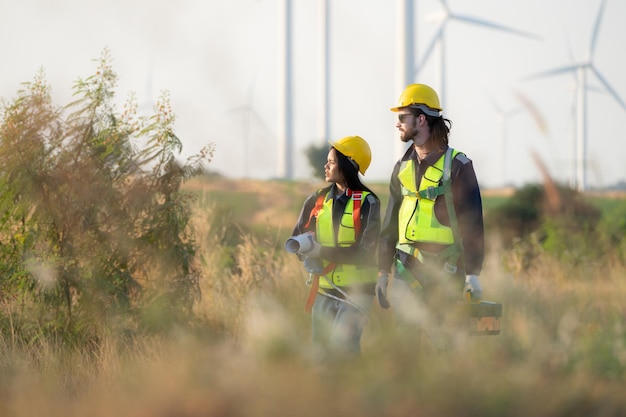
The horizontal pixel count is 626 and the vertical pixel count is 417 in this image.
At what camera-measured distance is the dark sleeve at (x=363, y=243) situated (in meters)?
6.08

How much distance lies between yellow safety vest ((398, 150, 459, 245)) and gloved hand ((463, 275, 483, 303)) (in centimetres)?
27

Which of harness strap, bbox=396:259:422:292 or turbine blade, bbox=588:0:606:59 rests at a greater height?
turbine blade, bbox=588:0:606:59

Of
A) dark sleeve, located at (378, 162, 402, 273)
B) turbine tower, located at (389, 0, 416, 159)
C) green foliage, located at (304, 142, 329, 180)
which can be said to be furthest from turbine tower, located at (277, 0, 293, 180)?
dark sleeve, located at (378, 162, 402, 273)

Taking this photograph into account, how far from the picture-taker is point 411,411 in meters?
4.43

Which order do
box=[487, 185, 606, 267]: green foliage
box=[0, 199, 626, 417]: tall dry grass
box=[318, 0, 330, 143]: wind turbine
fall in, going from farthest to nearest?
box=[318, 0, 330, 143]: wind turbine → box=[487, 185, 606, 267]: green foliage → box=[0, 199, 626, 417]: tall dry grass

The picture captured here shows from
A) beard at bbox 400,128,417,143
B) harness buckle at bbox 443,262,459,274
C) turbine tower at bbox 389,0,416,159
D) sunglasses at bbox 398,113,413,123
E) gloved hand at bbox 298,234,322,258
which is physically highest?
turbine tower at bbox 389,0,416,159

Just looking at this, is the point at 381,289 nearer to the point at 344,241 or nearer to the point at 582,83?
the point at 344,241

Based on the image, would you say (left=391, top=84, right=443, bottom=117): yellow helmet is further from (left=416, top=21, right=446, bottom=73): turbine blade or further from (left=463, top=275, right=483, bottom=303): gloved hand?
(left=416, top=21, right=446, bottom=73): turbine blade

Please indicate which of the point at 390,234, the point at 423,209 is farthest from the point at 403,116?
the point at 390,234

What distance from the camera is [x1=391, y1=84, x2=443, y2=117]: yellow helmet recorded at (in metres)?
6.27

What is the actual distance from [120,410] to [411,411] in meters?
1.37

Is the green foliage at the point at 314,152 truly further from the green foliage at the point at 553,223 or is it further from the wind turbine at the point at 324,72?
the green foliage at the point at 553,223

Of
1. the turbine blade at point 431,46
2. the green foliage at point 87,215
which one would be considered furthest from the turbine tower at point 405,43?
the green foliage at point 87,215

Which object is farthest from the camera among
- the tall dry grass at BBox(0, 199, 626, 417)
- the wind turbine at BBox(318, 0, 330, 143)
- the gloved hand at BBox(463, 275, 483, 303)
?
the wind turbine at BBox(318, 0, 330, 143)
